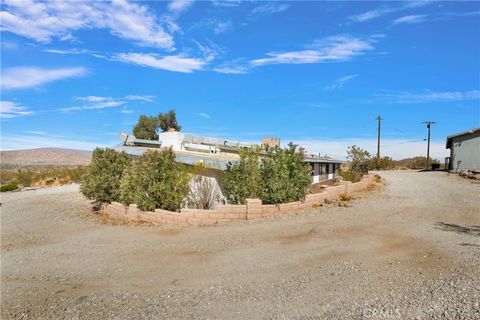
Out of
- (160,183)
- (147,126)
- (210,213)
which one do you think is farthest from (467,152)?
(147,126)

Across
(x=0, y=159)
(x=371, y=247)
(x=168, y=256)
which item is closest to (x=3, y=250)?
(x=168, y=256)

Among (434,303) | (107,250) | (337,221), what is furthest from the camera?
(337,221)

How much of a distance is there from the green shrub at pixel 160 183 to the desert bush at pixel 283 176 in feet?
9.55

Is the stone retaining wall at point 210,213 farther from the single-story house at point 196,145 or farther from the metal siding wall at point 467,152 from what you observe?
the metal siding wall at point 467,152

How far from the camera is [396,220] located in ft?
35.8

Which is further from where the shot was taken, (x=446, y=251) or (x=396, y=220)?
(x=396, y=220)

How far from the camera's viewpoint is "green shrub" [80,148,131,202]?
537 inches

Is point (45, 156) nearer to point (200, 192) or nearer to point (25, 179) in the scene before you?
point (25, 179)

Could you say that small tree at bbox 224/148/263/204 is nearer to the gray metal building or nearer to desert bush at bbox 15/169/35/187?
the gray metal building

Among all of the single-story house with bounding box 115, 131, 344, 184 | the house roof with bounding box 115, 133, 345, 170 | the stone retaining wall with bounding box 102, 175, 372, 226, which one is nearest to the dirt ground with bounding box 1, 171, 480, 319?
the stone retaining wall with bounding box 102, 175, 372, 226

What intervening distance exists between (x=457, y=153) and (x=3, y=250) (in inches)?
1289

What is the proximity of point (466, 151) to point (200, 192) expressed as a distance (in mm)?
25703

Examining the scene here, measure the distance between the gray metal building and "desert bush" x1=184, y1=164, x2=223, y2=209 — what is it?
940 inches

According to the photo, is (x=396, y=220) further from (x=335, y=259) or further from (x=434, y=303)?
(x=434, y=303)
